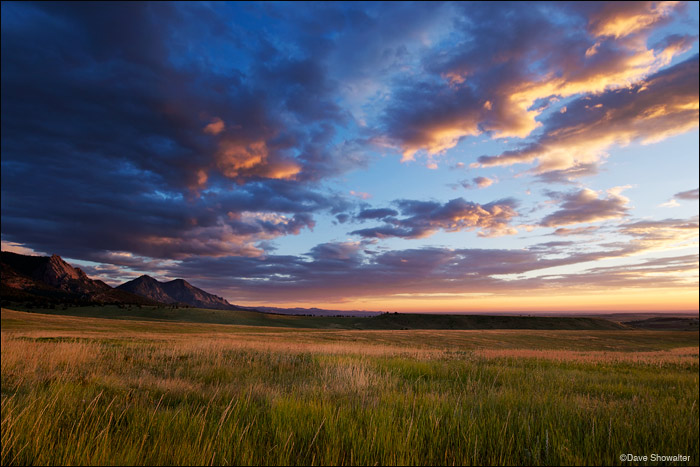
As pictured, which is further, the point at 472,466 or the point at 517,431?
the point at 517,431

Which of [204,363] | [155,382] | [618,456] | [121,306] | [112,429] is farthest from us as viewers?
[121,306]

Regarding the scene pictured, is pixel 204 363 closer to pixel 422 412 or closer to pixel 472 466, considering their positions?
pixel 422 412

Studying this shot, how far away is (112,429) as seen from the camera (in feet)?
11.3

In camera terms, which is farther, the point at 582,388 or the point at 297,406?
the point at 582,388

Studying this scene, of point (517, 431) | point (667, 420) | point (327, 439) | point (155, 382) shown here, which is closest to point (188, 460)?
point (327, 439)

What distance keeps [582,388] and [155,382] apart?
27.0 ft

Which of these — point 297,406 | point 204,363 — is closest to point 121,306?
point 204,363

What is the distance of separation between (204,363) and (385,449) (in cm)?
787

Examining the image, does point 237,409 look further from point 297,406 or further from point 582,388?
point 582,388

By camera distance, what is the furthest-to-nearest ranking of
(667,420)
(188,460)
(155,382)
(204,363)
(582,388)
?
(204,363) → (582,388) → (155,382) → (667,420) → (188,460)

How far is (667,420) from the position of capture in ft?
13.3

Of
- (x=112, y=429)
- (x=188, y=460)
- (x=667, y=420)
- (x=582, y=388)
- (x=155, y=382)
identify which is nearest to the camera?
(x=188, y=460)

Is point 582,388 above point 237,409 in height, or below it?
below

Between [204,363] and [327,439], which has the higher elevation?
[327,439]
